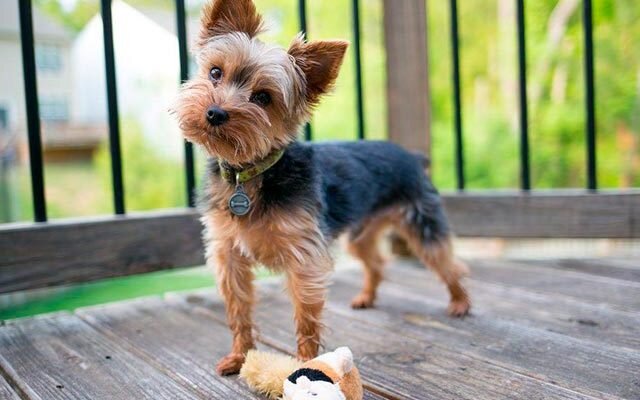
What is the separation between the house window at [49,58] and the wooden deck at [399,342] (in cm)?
165

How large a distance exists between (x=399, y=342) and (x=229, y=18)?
1.43 metres

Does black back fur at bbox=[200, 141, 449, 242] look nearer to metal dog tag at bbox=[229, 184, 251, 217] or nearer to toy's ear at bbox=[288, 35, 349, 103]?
metal dog tag at bbox=[229, 184, 251, 217]

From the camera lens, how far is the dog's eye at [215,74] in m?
2.17

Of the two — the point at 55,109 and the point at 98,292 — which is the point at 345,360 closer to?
the point at 98,292

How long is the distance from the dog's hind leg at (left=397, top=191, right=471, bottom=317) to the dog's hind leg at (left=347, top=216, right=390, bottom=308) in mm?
152

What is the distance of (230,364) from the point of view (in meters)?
2.07

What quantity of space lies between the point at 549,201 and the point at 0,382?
2.98 meters

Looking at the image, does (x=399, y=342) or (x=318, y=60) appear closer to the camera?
(x=318, y=60)

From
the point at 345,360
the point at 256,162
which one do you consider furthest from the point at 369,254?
the point at 345,360

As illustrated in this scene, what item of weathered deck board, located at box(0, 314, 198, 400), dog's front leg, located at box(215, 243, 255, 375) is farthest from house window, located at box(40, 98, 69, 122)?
dog's front leg, located at box(215, 243, 255, 375)

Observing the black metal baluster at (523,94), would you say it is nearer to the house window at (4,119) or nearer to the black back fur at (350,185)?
the black back fur at (350,185)

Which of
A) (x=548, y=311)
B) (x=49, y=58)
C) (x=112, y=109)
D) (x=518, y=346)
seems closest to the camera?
(x=518, y=346)

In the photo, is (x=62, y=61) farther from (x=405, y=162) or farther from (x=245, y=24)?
(x=405, y=162)

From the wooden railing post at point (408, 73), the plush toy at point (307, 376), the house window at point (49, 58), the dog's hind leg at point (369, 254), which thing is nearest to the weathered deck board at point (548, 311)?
the dog's hind leg at point (369, 254)
